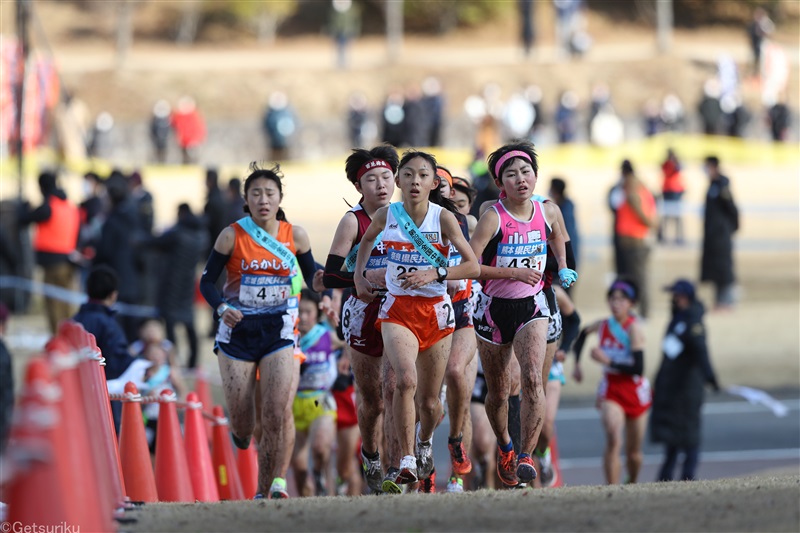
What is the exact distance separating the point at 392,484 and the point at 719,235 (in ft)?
52.9

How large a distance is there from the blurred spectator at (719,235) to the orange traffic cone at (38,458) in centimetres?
1890

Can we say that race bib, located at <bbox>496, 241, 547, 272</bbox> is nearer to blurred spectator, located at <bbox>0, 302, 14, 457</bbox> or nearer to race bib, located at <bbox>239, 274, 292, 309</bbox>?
race bib, located at <bbox>239, 274, 292, 309</bbox>

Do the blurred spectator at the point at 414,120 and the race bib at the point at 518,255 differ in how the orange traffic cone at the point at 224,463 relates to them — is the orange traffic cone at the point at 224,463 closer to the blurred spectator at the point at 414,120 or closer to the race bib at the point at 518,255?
the race bib at the point at 518,255

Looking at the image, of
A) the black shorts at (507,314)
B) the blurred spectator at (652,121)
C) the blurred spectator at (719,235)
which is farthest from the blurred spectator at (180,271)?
the blurred spectator at (652,121)

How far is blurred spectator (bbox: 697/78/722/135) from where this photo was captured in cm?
4428

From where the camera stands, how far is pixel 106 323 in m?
12.2

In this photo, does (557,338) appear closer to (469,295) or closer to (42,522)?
(469,295)

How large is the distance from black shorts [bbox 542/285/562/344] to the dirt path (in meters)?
1.71

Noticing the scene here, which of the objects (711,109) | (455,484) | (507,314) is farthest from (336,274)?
(711,109)

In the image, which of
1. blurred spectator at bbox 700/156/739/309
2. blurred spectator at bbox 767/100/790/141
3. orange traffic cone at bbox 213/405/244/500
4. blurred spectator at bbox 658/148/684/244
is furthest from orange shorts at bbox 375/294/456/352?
blurred spectator at bbox 767/100/790/141

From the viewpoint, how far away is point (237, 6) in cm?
6738

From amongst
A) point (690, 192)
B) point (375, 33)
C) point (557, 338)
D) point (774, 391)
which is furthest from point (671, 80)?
point (557, 338)

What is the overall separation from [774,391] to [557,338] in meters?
10.8

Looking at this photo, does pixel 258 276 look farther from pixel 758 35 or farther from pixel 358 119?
pixel 758 35
